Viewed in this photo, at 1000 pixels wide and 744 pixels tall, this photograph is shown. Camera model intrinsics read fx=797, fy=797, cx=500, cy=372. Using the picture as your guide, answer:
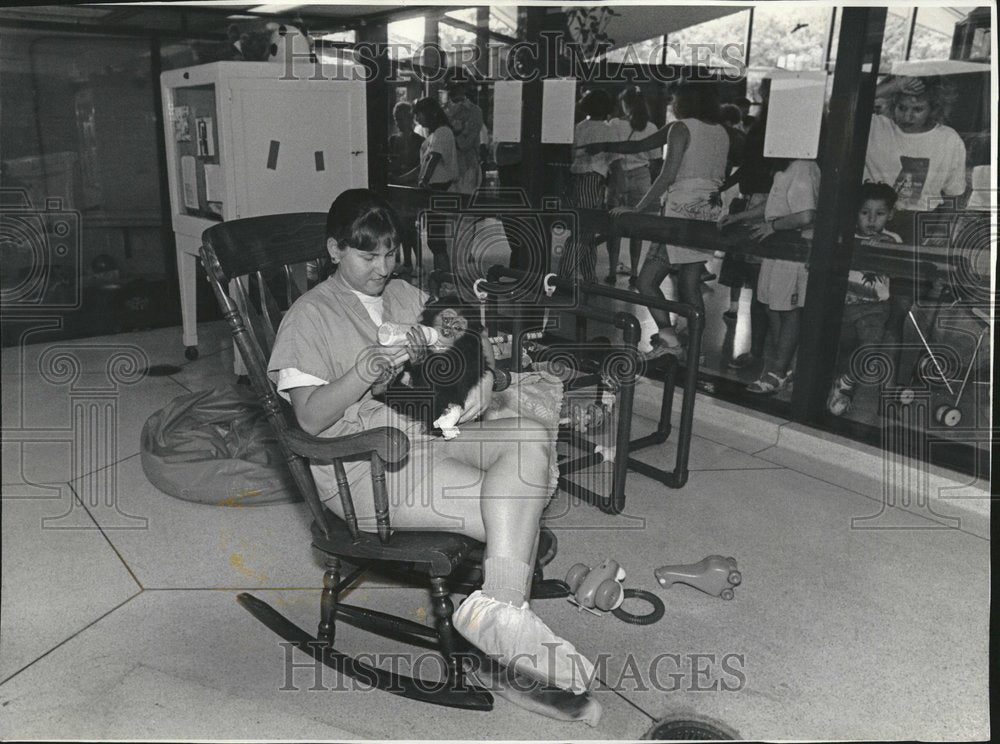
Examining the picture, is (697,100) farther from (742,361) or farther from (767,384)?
(767,384)

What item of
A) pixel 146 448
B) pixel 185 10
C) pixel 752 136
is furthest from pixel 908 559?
pixel 185 10

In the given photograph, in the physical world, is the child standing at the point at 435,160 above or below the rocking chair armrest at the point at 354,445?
above

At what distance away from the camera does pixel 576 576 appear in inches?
87.7

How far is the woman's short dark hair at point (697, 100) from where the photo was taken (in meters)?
3.62

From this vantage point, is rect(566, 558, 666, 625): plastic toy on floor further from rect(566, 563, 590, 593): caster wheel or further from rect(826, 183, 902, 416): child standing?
rect(826, 183, 902, 416): child standing

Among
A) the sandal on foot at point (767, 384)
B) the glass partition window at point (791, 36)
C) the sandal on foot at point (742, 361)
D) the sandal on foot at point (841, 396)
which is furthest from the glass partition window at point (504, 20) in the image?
the sandal on foot at point (841, 396)

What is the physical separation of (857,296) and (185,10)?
407cm

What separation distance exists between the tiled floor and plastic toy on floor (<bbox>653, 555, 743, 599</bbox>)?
0.12 ft

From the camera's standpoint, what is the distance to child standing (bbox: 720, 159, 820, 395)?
10.8 ft

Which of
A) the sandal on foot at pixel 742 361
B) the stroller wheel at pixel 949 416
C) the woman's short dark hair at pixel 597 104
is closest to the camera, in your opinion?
the stroller wheel at pixel 949 416

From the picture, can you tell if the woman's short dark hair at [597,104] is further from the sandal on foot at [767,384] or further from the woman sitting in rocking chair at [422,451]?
the woman sitting in rocking chair at [422,451]

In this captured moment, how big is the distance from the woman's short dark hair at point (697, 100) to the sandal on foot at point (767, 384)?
118cm

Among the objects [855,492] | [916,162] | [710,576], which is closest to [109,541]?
[710,576]

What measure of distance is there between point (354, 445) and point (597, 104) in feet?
9.86
